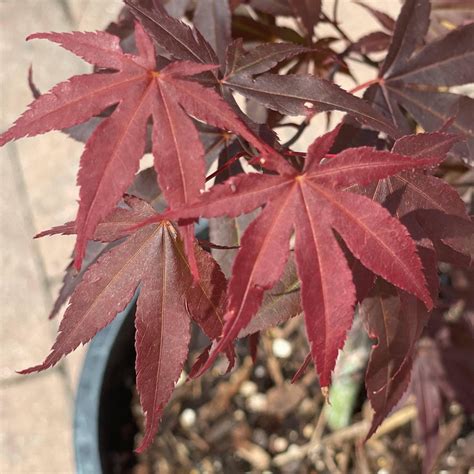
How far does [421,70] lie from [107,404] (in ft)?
2.21

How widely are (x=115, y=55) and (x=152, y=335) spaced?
19 cm

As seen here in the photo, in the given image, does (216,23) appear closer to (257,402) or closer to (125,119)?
(125,119)

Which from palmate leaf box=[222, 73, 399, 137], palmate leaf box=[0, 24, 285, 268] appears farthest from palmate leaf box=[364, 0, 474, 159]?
palmate leaf box=[0, 24, 285, 268]

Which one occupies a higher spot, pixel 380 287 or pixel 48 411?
pixel 380 287

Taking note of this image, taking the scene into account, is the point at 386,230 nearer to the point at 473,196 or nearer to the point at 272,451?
the point at 473,196

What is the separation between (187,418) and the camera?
115 centimetres

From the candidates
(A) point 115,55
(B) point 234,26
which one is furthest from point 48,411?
(A) point 115,55

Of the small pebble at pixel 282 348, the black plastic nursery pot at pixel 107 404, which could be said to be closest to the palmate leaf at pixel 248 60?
the black plastic nursery pot at pixel 107 404

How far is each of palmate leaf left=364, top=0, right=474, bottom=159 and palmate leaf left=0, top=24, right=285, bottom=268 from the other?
0.87ft

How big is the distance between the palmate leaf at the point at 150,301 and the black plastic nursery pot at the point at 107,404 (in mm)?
543

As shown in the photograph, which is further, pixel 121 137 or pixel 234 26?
pixel 234 26

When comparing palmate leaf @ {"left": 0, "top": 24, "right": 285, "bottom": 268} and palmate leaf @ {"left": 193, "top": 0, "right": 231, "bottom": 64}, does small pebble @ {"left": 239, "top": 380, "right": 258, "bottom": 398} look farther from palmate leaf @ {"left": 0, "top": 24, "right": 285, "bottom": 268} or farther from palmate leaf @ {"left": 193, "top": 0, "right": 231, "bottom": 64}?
palmate leaf @ {"left": 0, "top": 24, "right": 285, "bottom": 268}

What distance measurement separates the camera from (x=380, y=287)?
556 mm

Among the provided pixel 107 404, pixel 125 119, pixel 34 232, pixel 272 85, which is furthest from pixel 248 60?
pixel 34 232
